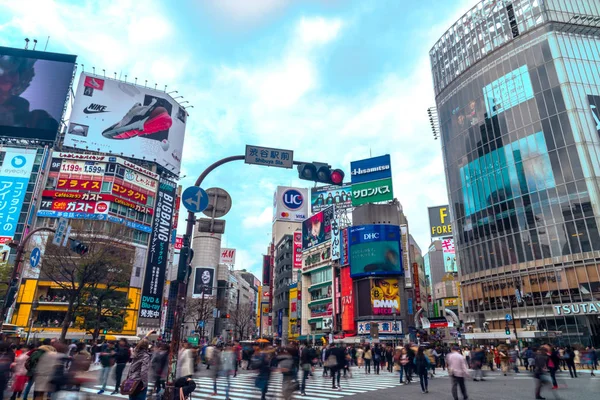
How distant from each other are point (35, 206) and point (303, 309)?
4161 cm

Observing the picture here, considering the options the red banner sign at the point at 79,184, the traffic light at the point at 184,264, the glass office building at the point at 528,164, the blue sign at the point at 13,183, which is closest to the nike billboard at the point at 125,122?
the red banner sign at the point at 79,184

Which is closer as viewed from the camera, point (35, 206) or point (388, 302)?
point (35, 206)

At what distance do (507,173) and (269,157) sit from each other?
152 ft

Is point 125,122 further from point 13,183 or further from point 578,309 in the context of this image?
point 578,309

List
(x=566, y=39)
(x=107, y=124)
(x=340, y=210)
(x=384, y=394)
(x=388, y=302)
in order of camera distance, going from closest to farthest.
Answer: (x=384, y=394)
(x=566, y=39)
(x=388, y=302)
(x=107, y=124)
(x=340, y=210)

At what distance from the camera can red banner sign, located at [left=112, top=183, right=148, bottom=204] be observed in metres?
49.2

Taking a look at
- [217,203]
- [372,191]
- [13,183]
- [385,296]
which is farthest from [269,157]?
[13,183]

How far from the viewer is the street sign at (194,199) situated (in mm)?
8320

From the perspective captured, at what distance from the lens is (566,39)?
45.4 meters

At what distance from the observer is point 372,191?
52906 mm

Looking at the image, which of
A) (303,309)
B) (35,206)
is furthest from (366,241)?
(35,206)

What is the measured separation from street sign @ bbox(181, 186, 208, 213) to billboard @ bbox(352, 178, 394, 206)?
1786 inches

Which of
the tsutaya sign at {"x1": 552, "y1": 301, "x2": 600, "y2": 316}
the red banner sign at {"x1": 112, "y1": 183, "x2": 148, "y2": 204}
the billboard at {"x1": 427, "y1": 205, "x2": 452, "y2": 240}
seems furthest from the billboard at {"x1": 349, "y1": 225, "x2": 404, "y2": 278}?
the billboard at {"x1": 427, "y1": 205, "x2": 452, "y2": 240}

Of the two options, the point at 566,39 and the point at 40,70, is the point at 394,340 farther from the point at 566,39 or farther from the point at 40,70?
the point at 40,70
